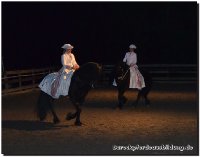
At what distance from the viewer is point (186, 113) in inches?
585

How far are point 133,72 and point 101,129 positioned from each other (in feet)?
16.3

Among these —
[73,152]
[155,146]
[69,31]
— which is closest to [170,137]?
[155,146]

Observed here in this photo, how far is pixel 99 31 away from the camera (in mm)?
63531

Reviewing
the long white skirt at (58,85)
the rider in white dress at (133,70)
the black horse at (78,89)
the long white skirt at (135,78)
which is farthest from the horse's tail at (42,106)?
the rider in white dress at (133,70)

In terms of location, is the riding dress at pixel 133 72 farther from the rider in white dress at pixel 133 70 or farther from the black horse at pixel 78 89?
the black horse at pixel 78 89

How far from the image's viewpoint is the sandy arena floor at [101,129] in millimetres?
9578

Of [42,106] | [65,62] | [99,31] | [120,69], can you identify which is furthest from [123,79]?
[99,31]

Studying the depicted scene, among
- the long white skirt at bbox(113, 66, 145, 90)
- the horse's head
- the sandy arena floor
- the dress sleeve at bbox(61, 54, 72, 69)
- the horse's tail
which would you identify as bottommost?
the sandy arena floor

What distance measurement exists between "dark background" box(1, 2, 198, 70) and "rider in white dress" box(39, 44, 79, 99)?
41.5 meters

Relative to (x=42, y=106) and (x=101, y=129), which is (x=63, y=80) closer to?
(x=42, y=106)

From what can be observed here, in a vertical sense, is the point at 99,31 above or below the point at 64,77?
above

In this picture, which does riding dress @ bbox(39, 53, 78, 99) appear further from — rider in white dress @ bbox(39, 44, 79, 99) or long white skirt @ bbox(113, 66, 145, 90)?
long white skirt @ bbox(113, 66, 145, 90)

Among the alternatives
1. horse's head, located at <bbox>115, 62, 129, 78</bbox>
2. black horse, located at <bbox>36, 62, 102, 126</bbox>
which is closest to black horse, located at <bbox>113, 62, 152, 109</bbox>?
horse's head, located at <bbox>115, 62, 129, 78</bbox>

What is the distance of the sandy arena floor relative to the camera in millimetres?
9578
